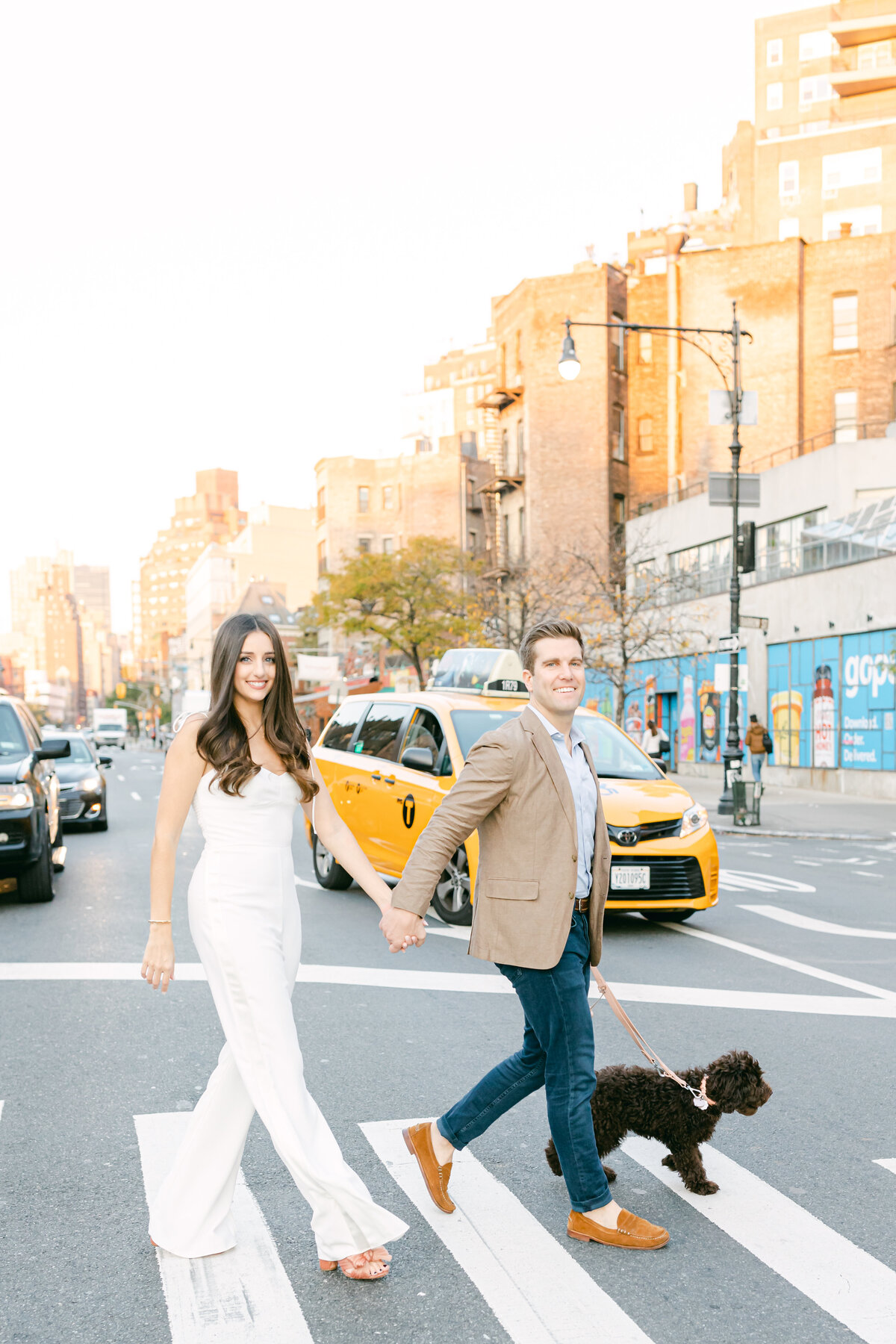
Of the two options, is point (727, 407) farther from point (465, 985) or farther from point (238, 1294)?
point (238, 1294)

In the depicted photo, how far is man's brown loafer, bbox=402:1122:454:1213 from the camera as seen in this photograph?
13.5 feet

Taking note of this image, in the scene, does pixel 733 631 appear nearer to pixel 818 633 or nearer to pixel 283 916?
pixel 818 633

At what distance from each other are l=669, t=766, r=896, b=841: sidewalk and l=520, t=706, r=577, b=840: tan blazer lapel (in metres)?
16.4

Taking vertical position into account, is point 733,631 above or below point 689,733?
above

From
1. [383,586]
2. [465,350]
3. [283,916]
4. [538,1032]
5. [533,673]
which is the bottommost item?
[538,1032]

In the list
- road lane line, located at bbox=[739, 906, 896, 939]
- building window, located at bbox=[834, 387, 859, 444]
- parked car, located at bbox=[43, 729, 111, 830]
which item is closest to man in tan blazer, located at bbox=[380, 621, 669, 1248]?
road lane line, located at bbox=[739, 906, 896, 939]

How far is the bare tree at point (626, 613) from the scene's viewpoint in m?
32.2

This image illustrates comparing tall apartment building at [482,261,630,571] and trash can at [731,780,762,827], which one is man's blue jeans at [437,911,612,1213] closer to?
trash can at [731,780,762,827]

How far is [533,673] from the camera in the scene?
4.09 m

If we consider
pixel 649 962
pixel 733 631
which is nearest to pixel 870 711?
pixel 733 631

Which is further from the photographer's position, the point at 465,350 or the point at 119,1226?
the point at 465,350

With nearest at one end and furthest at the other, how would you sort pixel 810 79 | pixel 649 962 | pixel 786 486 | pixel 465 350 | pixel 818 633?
1. pixel 649 962
2. pixel 818 633
3. pixel 786 486
4. pixel 810 79
5. pixel 465 350

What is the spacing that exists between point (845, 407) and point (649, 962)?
44.4 meters

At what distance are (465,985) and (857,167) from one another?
67245 mm
